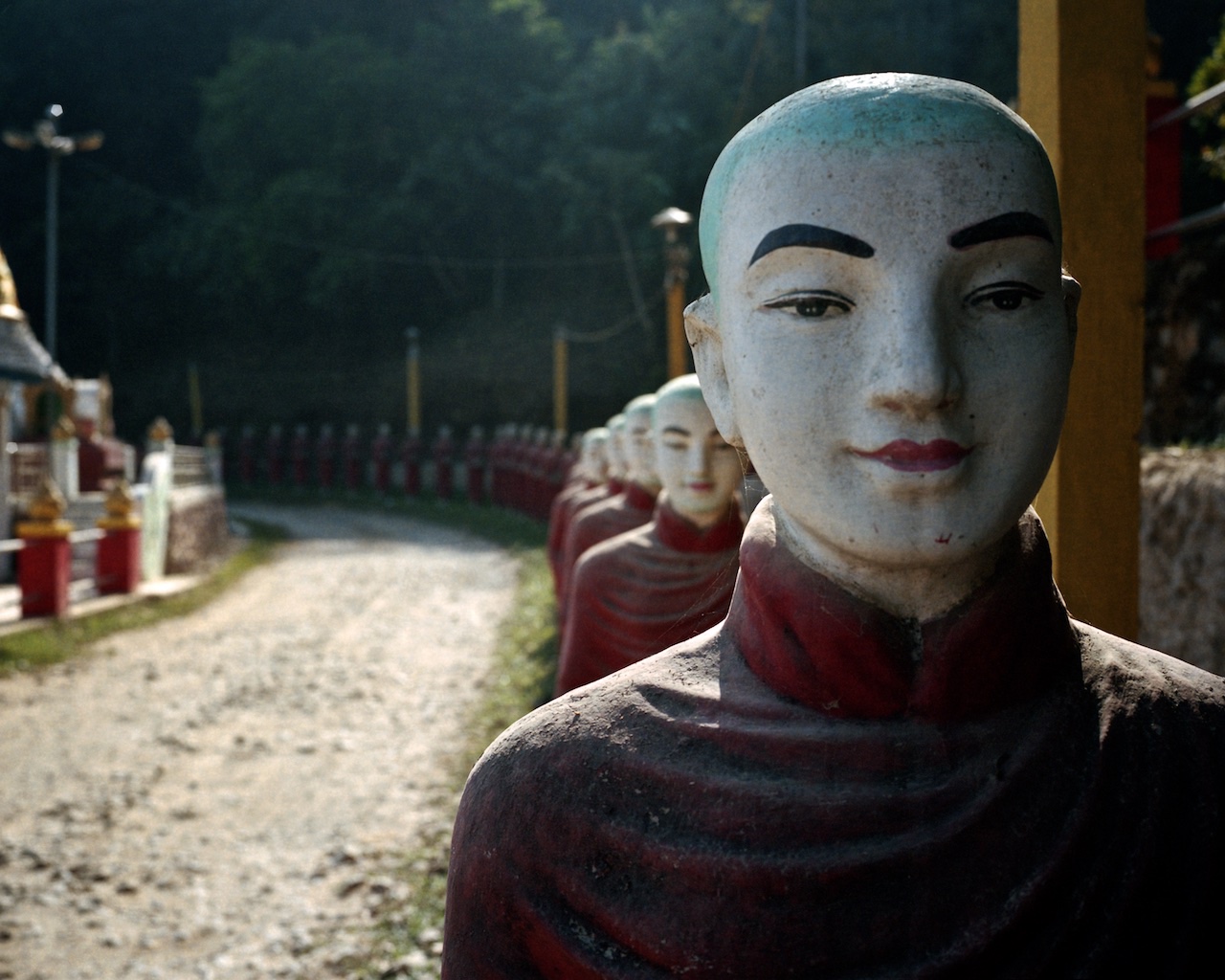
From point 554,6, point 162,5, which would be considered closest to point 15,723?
point 162,5

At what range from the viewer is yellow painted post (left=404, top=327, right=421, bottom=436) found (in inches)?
1204

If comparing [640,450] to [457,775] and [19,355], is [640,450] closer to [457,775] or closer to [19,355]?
[457,775]

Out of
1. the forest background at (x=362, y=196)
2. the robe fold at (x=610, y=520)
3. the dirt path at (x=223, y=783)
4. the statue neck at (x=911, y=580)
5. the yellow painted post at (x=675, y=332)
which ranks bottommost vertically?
the dirt path at (x=223, y=783)

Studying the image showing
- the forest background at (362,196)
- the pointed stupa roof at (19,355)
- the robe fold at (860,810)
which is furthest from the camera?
the forest background at (362,196)

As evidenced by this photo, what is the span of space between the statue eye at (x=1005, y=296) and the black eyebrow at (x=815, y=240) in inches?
6.5

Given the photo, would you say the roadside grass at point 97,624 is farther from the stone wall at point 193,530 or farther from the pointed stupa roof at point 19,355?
the pointed stupa roof at point 19,355

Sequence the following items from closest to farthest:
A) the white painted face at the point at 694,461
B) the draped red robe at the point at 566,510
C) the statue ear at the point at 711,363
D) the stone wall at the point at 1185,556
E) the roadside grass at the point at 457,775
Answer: the statue ear at the point at 711,363 → the stone wall at the point at 1185,556 → the white painted face at the point at 694,461 → the roadside grass at the point at 457,775 → the draped red robe at the point at 566,510

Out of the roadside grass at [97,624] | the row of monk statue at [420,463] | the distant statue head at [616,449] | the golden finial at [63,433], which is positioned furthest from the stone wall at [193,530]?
the distant statue head at [616,449]

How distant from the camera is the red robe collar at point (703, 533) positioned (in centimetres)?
431

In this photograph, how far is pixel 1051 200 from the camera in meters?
1.60

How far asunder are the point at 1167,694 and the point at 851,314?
2.44ft

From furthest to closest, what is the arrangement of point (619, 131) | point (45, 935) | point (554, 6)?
point (554, 6) < point (619, 131) < point (45, 935)

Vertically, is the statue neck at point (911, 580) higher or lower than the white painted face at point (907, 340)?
lower

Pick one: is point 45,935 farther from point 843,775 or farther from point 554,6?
point 554,6
